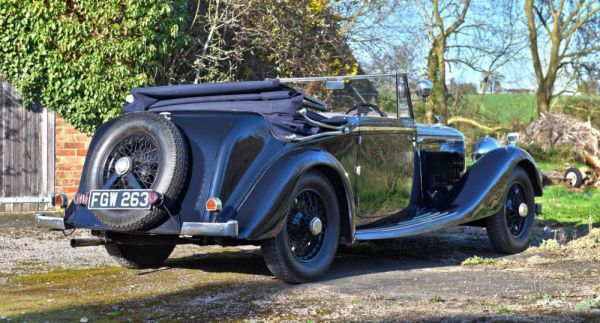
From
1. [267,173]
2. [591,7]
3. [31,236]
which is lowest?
[31,236]

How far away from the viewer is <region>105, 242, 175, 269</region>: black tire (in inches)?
262

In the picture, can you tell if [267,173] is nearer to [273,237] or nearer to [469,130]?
[273,237]

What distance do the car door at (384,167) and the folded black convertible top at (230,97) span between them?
55 centimetres

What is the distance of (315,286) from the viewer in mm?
5758

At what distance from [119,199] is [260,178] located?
37.8 inches

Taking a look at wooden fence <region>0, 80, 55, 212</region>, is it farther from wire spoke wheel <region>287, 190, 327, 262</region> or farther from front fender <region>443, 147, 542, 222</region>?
wire spoke wheel <region>287, 190, 327, 262</region>

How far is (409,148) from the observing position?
7516 millimetres

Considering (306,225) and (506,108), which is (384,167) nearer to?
(306,225)

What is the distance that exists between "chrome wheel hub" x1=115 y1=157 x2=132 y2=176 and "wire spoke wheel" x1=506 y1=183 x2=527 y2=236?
3.96m

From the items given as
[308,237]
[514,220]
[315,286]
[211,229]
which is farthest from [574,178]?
[211,229]

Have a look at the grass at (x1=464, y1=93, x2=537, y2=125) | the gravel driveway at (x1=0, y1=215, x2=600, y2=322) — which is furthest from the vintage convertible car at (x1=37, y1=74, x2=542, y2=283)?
the grass at (x1=464, y1=93, x2=537, y2=125)

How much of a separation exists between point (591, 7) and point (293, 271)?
88.8 feet

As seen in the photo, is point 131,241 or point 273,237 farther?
point 131,241

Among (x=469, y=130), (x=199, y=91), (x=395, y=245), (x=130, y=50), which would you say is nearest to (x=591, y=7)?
(x=469, y=130)
